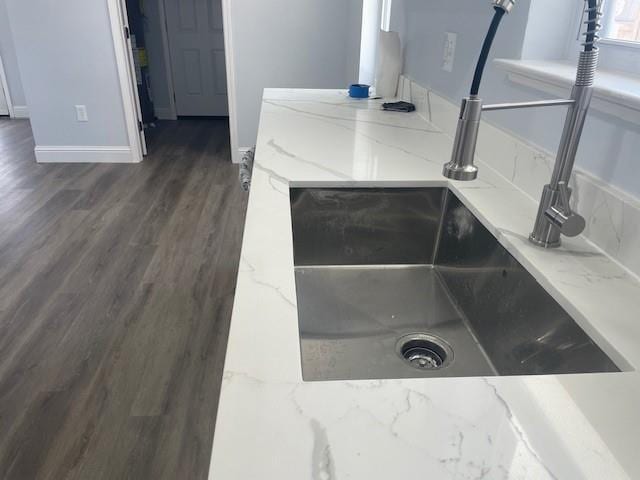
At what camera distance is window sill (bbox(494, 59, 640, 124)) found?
80 centimetres

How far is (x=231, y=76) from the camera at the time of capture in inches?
154

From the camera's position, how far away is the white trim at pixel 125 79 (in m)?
3.56

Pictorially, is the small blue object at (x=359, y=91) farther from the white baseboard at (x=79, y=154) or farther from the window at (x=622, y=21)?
the white baseboard at (x=79, y=154)

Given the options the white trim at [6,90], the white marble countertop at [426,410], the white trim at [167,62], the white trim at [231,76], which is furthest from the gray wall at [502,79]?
the white trim at [6,90]

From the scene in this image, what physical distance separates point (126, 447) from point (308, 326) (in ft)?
2.94

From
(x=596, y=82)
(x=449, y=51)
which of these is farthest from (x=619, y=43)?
(x=449, y=51)

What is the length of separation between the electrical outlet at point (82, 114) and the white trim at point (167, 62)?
163cm

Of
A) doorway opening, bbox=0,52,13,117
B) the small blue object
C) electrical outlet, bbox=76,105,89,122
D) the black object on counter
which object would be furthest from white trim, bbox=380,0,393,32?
doorway opening, bbox=0,52,13,117

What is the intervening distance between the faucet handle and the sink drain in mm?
330

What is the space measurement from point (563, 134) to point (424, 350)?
49 cm

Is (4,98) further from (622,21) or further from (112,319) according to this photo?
(622,21)

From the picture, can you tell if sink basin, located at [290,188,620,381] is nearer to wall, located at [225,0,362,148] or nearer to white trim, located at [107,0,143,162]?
wall, located at [225,0,362,148]

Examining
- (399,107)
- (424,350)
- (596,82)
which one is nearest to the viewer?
(596,82)

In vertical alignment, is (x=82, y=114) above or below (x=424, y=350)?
below
